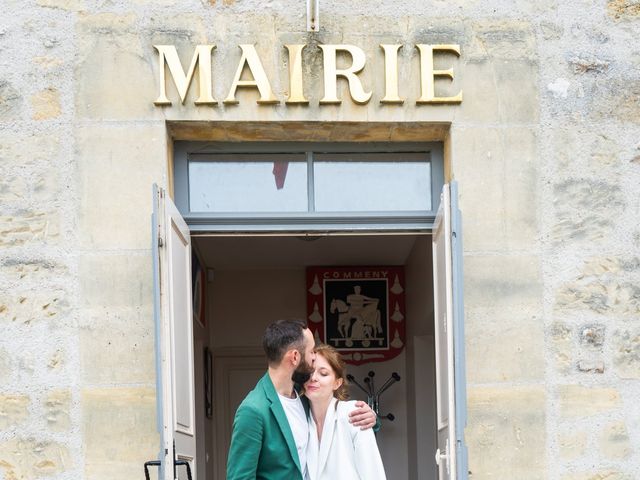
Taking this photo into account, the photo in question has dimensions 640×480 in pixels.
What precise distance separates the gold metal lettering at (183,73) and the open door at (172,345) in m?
0.66

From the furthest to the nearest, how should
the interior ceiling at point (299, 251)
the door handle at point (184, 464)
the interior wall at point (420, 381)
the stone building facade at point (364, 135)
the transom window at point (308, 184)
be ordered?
the interior wall at point (420, 381)
the interior ceiling at point (299, 251)
the transom window at point (308, 184)
the stone building facade at point (364, 135)
the door handle at point (184, 464)

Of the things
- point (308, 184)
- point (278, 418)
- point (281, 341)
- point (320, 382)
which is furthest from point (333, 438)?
point (308, 184)

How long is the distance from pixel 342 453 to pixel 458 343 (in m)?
0.83

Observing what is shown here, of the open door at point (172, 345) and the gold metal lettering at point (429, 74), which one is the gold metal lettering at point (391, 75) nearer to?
the gold metal lettering at point (429, 74)

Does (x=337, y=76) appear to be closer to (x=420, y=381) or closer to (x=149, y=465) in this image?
(x=149, y=465)

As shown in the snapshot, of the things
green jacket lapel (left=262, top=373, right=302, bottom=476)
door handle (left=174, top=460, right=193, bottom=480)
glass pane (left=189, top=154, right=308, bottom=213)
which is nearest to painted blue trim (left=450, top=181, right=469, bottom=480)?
green jacket lapel (left=262, top=373, right=302, bottom=476)

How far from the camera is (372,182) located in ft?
23.6

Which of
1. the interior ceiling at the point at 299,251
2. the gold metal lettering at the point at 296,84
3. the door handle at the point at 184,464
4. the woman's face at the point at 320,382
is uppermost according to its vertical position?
the gold metal lettering at the point at 296,84

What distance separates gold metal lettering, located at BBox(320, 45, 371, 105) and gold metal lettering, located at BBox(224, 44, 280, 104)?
0.28 m

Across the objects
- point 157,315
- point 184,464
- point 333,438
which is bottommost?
point 184,464

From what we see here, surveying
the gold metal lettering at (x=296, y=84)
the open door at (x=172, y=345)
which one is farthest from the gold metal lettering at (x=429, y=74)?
the open door at (x=172, y=345)

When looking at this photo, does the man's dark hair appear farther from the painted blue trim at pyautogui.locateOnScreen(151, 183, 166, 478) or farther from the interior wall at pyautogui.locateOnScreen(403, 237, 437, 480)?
the interior wall at pyautogui.locateOnScreen(403, 237, 437, 480)

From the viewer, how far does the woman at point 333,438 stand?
232 inches

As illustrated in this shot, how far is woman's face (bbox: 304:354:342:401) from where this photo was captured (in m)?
6.05
